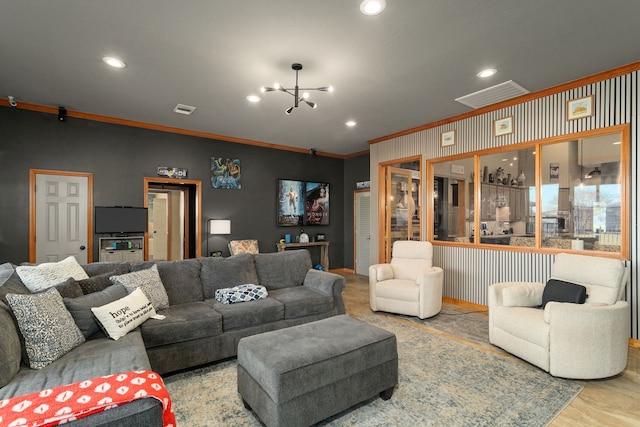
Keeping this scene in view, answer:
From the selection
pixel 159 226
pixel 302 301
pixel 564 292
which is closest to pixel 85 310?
pixel 302 301

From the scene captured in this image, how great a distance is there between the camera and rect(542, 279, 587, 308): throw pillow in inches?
112

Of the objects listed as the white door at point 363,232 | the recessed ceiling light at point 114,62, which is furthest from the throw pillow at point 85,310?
the white door at point 363,232

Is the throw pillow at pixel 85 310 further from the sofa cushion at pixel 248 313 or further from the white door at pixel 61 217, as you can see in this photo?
the white door at pixel 61 217

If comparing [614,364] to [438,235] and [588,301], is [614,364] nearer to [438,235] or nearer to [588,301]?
[588,301]

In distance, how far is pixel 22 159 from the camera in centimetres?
439

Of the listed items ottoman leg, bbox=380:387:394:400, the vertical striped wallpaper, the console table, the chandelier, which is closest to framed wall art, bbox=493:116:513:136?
the vertical striped wallpaper

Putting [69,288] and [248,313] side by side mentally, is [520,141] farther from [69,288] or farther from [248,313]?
[69,288]

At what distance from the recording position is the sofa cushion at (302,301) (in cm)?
335

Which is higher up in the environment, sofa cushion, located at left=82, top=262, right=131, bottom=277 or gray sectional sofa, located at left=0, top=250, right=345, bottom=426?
sofa cushion, located at left=82, top=262, right=131, bottom=277

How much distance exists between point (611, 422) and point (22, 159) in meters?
6.82

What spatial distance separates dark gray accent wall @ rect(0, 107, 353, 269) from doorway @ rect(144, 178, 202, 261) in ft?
0.51

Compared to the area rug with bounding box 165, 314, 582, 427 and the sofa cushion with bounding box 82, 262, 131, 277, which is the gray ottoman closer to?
the area rug with bounding box 165, 314, 582, 427

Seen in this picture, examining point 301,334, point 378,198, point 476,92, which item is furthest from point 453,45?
point 378,198

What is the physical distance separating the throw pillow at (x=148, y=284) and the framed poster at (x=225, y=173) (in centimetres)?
311
